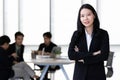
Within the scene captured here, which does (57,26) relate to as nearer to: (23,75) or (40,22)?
(40,22)


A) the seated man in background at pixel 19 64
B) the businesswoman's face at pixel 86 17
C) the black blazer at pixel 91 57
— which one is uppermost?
the businesswoman's face at pixel 86 17

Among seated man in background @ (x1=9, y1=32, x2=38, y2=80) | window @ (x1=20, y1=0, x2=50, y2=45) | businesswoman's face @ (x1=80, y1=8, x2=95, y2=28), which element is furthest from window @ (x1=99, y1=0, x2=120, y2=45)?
businesswoman's face @ (x1=80, y1=8, x2=95, y2=28)

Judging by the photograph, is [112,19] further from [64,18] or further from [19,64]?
[19,64]

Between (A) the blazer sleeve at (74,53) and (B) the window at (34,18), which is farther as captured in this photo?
(B) the window at (34,18)

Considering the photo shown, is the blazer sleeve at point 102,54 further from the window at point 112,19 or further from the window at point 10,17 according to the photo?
the window at point 10,17

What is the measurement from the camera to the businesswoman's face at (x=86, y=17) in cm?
256

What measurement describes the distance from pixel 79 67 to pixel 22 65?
4.21 m

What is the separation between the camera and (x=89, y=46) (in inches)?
103

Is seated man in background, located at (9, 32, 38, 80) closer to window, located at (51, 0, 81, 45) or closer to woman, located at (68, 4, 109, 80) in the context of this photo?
window, located at (51, 0, 81, 45)

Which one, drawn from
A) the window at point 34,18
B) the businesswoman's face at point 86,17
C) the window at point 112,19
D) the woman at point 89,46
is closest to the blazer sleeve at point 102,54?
the woman at point 89,46

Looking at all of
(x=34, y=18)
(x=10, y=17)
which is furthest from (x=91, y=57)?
(x=10, y=17)

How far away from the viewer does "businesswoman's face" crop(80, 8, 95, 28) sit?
8.41 ft

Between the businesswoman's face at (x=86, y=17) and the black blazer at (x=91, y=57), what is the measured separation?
0.35 ft

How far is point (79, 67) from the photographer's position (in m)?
2.55
